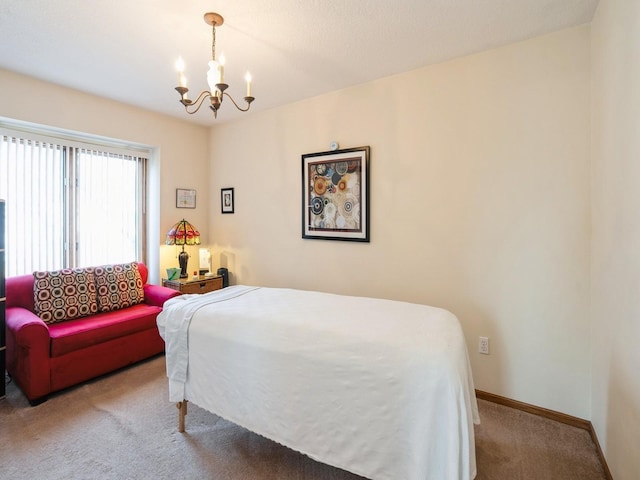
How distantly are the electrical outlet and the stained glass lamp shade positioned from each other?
3102 millimetres

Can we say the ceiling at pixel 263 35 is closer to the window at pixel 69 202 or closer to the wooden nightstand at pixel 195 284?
the window at pixel 69 202

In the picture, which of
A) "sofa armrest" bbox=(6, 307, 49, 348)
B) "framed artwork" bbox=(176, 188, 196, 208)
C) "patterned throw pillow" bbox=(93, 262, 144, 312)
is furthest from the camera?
"framed artwork" bbox=(176, 188, 196, 208)

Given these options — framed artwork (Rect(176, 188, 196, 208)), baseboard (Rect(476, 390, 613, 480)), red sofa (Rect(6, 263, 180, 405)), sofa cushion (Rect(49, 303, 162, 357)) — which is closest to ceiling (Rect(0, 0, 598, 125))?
framed artwork (Rect(176, 188, 196, 208))

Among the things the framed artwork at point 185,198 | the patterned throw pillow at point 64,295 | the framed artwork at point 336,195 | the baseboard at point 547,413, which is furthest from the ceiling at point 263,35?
the baseboard at point 547,413

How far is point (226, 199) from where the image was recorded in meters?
4.06

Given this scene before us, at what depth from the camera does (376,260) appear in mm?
2863

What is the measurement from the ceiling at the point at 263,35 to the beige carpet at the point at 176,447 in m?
2.65

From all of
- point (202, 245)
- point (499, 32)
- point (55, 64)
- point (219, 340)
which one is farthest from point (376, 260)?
point (55, 64)

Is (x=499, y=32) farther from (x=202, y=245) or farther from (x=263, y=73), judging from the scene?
(x=202, y=245)

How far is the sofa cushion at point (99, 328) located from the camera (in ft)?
7.92

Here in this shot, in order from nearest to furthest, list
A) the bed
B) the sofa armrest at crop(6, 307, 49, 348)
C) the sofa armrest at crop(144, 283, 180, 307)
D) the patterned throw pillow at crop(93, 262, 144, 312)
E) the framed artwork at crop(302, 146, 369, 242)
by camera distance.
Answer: the bed < the sofa armrest at crop(6, 307, 49, 348) < the framed artwork at crop(302, 146, 369, 242) < the patterned throw pillow at crop(93, 262, 144, 312) < the sofa armrest at crop(144, 283, 180, 307)

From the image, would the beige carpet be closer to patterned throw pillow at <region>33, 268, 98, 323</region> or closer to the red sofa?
the red sofa

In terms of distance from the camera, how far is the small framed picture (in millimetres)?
4009

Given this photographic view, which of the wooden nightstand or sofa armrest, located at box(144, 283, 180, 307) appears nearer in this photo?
sofa armrest, located at box(144, 283, 180, 307)
